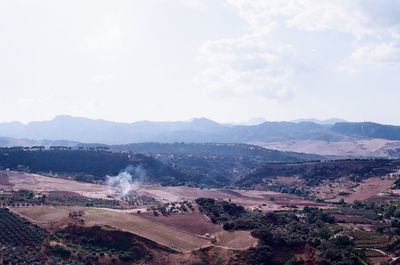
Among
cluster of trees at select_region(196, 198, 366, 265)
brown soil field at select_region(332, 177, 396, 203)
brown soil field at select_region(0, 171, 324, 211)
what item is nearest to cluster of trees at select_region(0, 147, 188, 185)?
brown soil field at select_region(0, 171, 324, 211)

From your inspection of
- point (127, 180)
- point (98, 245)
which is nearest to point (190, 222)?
point (98, 245)

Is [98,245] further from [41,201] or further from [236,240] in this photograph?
[41,201]

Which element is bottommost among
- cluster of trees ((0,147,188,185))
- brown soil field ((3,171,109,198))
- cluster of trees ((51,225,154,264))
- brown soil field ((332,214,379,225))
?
cluster of trees ((51,225,154,264))

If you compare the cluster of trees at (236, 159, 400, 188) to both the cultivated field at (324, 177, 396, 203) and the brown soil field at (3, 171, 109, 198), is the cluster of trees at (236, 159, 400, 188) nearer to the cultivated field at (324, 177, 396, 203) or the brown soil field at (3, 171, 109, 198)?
the cultivated field at (324, 177, 396, 203)

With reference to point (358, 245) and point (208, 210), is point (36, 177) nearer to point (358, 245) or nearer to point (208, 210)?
point (208, 210)

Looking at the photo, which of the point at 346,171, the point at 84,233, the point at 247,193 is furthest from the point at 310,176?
the point at 84,233

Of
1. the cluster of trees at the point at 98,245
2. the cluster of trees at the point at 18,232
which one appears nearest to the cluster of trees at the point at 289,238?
the cluster of trees at the point at 98,245
